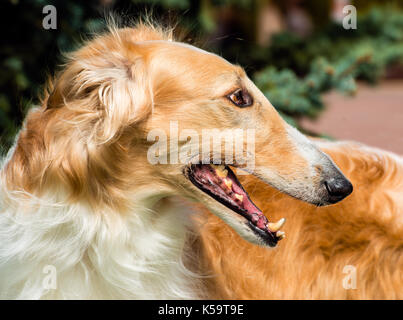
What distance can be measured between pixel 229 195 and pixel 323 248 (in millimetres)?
893

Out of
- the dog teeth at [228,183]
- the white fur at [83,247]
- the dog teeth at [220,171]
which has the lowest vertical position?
the white fur at [83,247]

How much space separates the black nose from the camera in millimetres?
2326

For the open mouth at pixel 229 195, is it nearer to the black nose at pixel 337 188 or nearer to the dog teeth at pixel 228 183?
the dog teeth at pixel 228 183

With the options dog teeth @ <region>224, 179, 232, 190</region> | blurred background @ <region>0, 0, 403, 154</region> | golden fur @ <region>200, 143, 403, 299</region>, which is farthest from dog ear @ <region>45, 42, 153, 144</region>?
golden fur @ <region>200, 143, 403, 299</region>

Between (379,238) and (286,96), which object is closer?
(379,238)

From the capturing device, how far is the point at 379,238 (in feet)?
9.61

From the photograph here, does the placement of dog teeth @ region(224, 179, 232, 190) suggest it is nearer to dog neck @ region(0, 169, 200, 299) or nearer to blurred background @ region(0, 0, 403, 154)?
dog neck @ region(0, 169, 200, 299)

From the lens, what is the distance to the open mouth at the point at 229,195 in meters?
2.34

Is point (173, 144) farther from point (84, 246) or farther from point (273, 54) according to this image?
point (273, 54)

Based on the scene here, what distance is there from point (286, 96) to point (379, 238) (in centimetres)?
203

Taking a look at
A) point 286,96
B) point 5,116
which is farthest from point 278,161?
point 5,116

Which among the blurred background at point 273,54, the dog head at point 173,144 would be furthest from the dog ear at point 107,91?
the blurred background at point 273,54

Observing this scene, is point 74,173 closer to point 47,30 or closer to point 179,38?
point 179,38

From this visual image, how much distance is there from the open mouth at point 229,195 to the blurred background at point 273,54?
0.95 metres
